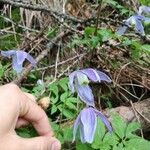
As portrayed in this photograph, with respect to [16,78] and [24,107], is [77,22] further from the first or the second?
[24,107]

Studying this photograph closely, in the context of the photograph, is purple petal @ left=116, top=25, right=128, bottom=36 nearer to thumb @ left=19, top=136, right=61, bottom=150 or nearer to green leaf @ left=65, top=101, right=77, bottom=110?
green leaf @ left=65, top=101, right=77, bottom=110

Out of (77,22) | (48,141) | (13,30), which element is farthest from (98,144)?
(13,30)

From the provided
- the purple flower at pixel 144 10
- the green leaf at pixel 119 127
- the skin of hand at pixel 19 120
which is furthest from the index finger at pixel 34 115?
the purple flower at pixel 144 10

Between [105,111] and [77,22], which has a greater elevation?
[77,22]

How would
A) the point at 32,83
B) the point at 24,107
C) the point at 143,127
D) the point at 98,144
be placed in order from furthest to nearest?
the point at 32,83 → the point at 143,127 → the point at 98,144 → the point at 24,107

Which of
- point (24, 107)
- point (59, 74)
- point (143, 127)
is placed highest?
point (24, 107)

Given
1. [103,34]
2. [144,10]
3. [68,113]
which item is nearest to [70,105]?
[68,113]
